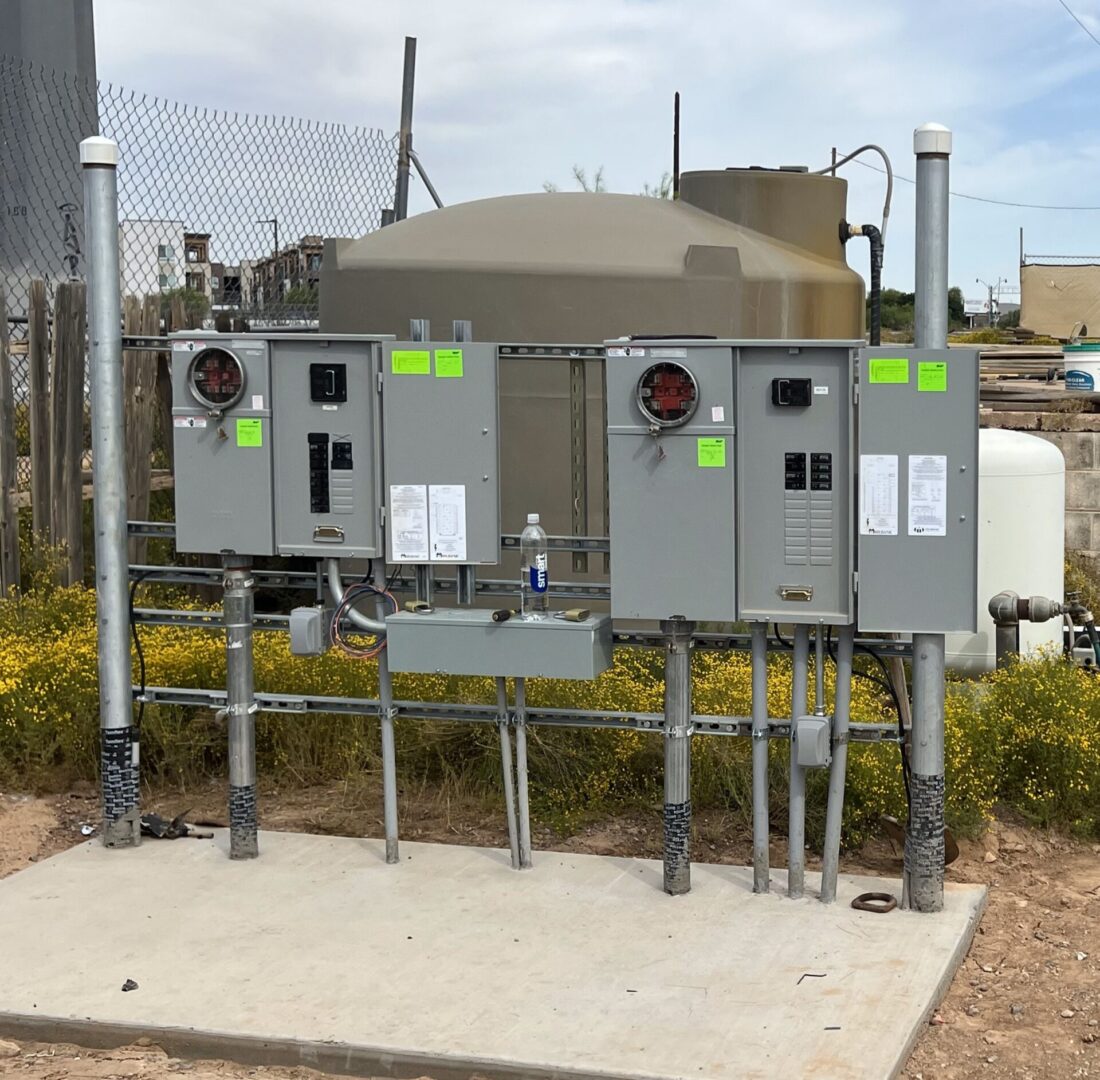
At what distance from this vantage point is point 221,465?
5.63 metres

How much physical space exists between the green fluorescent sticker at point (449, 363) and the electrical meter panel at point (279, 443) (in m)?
0.23

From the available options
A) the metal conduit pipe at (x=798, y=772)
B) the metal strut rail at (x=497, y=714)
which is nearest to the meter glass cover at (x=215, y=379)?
the metal strut rail at (x=497, y=714)

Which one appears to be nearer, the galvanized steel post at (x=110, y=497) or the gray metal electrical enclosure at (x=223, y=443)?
the gray metal electrical enclosure at (x=223, y=443)

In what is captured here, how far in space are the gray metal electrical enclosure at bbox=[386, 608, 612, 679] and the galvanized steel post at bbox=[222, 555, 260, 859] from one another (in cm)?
62

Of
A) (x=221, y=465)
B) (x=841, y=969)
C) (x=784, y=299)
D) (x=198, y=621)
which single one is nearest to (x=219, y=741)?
(x=198, y=621)

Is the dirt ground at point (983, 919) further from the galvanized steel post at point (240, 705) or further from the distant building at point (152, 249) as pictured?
the distant building at point (152, 249)

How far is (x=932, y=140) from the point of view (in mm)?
4836

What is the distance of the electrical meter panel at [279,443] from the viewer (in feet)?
18.1

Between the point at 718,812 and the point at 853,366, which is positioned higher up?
the point at 853,366

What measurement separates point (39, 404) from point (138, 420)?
1.98ft

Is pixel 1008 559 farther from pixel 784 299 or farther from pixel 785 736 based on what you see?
pixel 785 736

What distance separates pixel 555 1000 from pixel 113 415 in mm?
2809

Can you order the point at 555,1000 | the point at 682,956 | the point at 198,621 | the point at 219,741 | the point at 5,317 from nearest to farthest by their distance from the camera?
the point at 555,1000, the point at 682,956, the point at 198,621, the point at 219,741, the point at 5,317

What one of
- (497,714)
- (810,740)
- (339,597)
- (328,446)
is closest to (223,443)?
(328,446)
